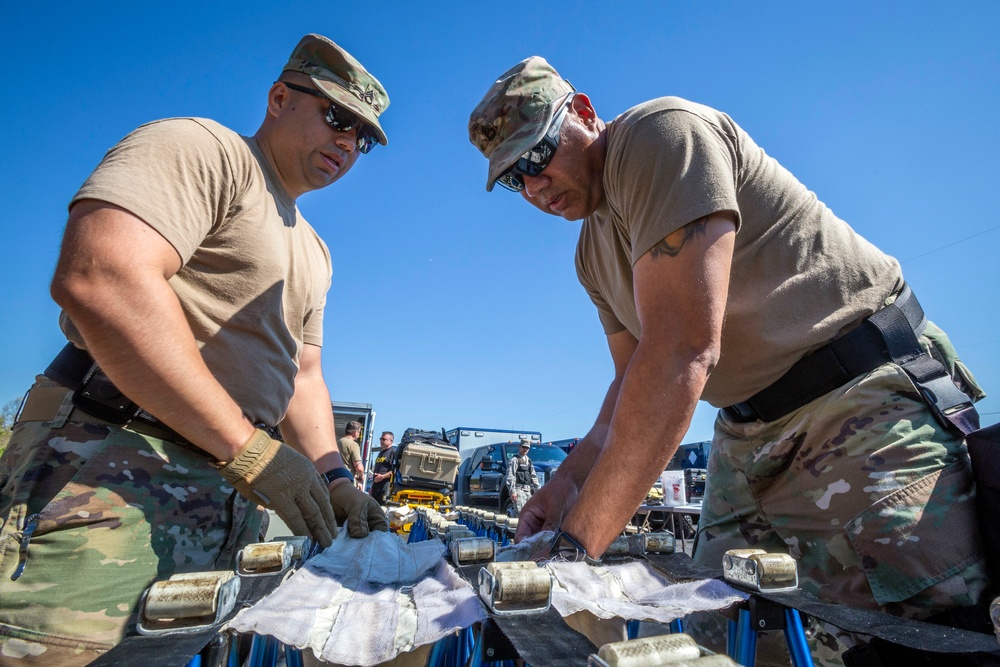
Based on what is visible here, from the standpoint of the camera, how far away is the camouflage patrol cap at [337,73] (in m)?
2.17

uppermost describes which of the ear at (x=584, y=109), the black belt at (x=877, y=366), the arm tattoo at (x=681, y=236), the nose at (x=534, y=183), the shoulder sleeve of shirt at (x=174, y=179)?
the ear at (x=584, y=109)

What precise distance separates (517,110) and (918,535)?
1777 mm

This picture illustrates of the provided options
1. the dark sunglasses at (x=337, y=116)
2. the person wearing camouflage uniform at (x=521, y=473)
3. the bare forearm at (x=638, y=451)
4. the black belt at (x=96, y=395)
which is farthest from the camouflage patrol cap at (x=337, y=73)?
the person wearing camouflage uniform at (x=521, y=473)

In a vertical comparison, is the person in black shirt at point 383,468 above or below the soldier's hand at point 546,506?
above

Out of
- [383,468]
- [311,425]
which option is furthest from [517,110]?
[383,468]

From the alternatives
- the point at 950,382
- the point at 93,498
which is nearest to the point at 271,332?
the point at 93,498

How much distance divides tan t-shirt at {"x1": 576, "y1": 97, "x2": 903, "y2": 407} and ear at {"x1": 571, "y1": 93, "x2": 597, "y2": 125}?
211mm

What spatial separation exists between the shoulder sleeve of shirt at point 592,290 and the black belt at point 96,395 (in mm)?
1701

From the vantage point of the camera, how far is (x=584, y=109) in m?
1.95

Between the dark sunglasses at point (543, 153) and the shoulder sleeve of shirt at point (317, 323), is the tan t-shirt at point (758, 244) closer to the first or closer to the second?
the dark sunglasses at point (543, 153)

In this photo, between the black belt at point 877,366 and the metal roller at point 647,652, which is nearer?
the metal roller at point 647,652

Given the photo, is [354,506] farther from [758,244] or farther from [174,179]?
[758,244]

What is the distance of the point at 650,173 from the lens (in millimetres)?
1447

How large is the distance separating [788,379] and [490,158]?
1.35 meters
